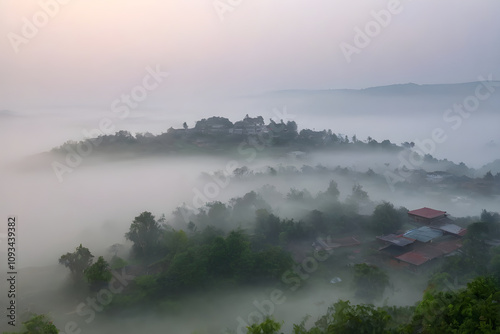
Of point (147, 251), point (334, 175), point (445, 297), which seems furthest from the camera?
point (334, 175)

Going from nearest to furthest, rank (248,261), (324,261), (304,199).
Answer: (248,261)
(324,261)
(304,199)

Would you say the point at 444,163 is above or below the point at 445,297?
below

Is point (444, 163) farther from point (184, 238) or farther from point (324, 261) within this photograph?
point (184, 238)

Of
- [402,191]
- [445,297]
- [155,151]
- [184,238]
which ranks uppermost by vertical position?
[155,151]

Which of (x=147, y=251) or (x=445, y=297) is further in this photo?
(x=147, y=251)

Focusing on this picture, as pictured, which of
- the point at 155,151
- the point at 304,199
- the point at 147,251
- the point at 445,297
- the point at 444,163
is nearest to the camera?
the point at 445,297

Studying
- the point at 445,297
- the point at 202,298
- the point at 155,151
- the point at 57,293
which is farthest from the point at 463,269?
the point at 155,151

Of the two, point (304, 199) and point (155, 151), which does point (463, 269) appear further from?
point (155, 151)

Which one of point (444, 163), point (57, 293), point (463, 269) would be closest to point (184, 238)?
point (57, 293)

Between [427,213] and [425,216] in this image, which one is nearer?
[425,216]
